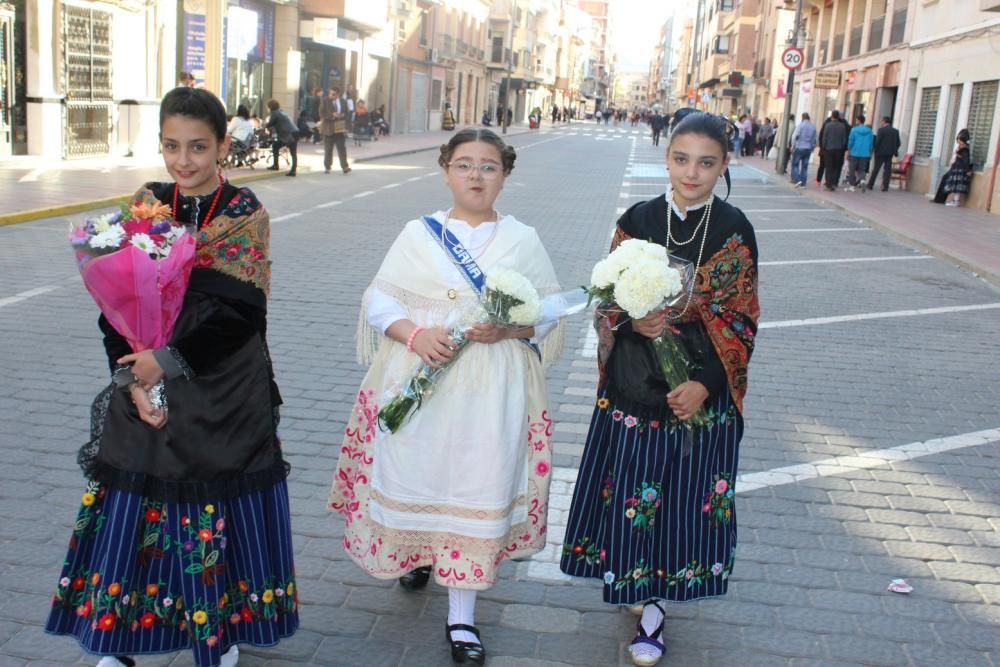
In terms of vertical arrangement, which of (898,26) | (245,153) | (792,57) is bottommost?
(245,153)

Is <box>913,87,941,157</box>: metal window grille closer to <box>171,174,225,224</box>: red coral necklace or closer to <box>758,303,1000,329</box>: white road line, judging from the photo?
<box>758,303,1000,329</box>: white road line

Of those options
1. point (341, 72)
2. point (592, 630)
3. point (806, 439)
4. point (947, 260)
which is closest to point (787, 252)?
point (947, 260)

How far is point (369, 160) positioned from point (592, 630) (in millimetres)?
25446

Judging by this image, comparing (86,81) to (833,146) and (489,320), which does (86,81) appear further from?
A: (489,320)

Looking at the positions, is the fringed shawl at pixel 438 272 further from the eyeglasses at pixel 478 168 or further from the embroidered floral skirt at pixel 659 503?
the embroidered floral skirt at pixel 659 503

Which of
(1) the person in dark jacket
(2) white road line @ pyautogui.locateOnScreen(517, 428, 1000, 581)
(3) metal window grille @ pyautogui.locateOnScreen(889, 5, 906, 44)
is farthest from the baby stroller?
(3) metal window grille @ pyautogui.locateOnScreen(889, 5, 906, 44)

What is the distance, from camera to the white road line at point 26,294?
7902 mm

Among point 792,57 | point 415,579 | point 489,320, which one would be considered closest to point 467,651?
point 415,579

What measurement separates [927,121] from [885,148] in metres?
1.71

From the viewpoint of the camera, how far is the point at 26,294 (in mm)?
8219

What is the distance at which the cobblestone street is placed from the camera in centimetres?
338

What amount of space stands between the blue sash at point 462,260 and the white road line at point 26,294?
19.5 ft

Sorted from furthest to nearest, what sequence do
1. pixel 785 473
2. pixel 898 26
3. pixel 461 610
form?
pixel 898 26, pixel 785 473, pixel 461 610

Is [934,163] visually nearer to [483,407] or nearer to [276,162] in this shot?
[276,162]
